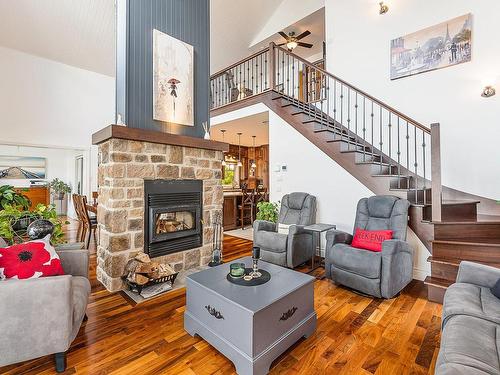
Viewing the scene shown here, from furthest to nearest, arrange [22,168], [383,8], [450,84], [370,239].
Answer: [22,168] < [383,8] < [450,84] < [370,239]

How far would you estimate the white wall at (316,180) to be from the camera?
148 inches

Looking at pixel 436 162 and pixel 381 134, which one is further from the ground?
pixel 381 134

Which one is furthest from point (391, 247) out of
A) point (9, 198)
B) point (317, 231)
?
point (9, 198)

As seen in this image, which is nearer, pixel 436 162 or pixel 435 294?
pixel 435 294

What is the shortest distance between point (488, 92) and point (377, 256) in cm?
264

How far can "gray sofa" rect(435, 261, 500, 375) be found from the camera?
1.04 meters

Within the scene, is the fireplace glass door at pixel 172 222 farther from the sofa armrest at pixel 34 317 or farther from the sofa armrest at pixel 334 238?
the sofa armrest at pixel 334 238

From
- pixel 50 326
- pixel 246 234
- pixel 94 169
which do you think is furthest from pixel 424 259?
pixel 94 169

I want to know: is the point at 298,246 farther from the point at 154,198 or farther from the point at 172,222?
the point at 154,198

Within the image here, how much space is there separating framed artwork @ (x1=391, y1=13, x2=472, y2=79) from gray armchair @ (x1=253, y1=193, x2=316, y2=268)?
8.08 feet

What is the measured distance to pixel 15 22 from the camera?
208 inches

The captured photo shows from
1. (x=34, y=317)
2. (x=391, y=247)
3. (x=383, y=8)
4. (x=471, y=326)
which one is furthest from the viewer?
(x=383, y=8)

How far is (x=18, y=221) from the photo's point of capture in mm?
2678

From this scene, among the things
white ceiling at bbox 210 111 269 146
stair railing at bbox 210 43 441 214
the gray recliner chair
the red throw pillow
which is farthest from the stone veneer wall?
white ceiling at bbox 210 111 269 146
